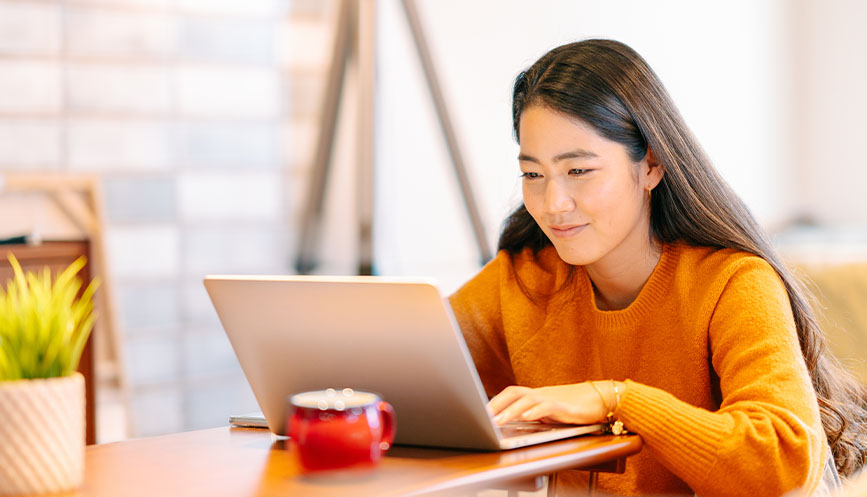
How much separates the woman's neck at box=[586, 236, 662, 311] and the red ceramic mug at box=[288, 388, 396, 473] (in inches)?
26.9

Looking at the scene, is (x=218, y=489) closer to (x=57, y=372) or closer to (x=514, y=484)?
(x=57, y=372)

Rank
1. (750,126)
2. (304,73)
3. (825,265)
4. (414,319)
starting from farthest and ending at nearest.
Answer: (750,126) → (304,73) → (825,265) → (414,319)

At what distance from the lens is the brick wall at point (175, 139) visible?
109 inches

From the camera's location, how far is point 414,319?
3.42 feet

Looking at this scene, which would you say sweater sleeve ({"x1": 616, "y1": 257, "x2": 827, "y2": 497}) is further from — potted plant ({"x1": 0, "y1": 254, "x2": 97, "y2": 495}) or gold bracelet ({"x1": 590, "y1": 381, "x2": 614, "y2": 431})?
potted plant ({"x1": 0, "y1": 254, "x2": 97, "y2": 495})

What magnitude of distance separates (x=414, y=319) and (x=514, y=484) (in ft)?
0.69

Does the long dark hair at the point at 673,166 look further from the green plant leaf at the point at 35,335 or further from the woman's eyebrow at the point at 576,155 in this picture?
the green plant leaf at the point at 35,335

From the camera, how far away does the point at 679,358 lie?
58.1 inches

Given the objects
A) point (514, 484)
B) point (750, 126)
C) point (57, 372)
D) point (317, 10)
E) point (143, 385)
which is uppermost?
point (317, 10)

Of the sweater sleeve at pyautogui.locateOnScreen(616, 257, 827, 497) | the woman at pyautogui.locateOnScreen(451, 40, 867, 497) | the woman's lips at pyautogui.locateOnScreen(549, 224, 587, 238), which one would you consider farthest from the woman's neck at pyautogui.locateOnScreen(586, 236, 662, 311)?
the sweater sleeve at pyautogui.locateOnScreen(616, 257, 827, 497)

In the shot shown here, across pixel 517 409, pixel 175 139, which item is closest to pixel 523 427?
pixel 517 409

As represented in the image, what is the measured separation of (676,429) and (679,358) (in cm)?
31

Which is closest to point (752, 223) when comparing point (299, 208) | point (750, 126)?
point (299, 208)

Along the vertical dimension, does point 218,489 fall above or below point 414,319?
below
